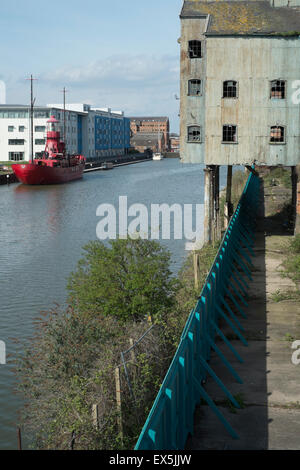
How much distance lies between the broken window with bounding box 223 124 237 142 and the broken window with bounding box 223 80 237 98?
1.38 metres

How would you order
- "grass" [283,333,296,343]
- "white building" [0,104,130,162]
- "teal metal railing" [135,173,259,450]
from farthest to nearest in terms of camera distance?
"white building" [0,104,130,162] < "grass" [283,333,296,343] < "teal metal railing" [135,173,259,450]

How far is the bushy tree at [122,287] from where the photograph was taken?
1692 centimetres

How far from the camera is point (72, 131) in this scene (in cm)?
13675

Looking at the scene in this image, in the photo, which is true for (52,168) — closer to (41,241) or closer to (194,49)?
(41,241)

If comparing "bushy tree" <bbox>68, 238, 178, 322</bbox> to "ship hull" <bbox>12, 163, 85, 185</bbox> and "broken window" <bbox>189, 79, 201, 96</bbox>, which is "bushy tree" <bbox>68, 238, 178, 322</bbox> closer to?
"broken window" <bbox>189, 79, 201, 96</bbox>

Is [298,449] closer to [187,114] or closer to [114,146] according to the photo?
[187,114]

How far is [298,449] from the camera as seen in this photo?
Answer: 9188mm

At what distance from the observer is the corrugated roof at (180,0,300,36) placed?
26.7 metres

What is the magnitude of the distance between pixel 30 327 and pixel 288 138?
14995 mm

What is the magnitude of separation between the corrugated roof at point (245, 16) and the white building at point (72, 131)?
288ft

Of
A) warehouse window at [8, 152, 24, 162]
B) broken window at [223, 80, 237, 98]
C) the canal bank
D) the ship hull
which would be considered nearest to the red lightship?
the ship hull

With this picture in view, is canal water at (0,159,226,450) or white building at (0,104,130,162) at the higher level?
white building at (0,104,130,162)

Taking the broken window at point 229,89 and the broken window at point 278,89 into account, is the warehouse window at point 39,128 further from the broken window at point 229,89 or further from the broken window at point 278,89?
the broken window at point 278,89
